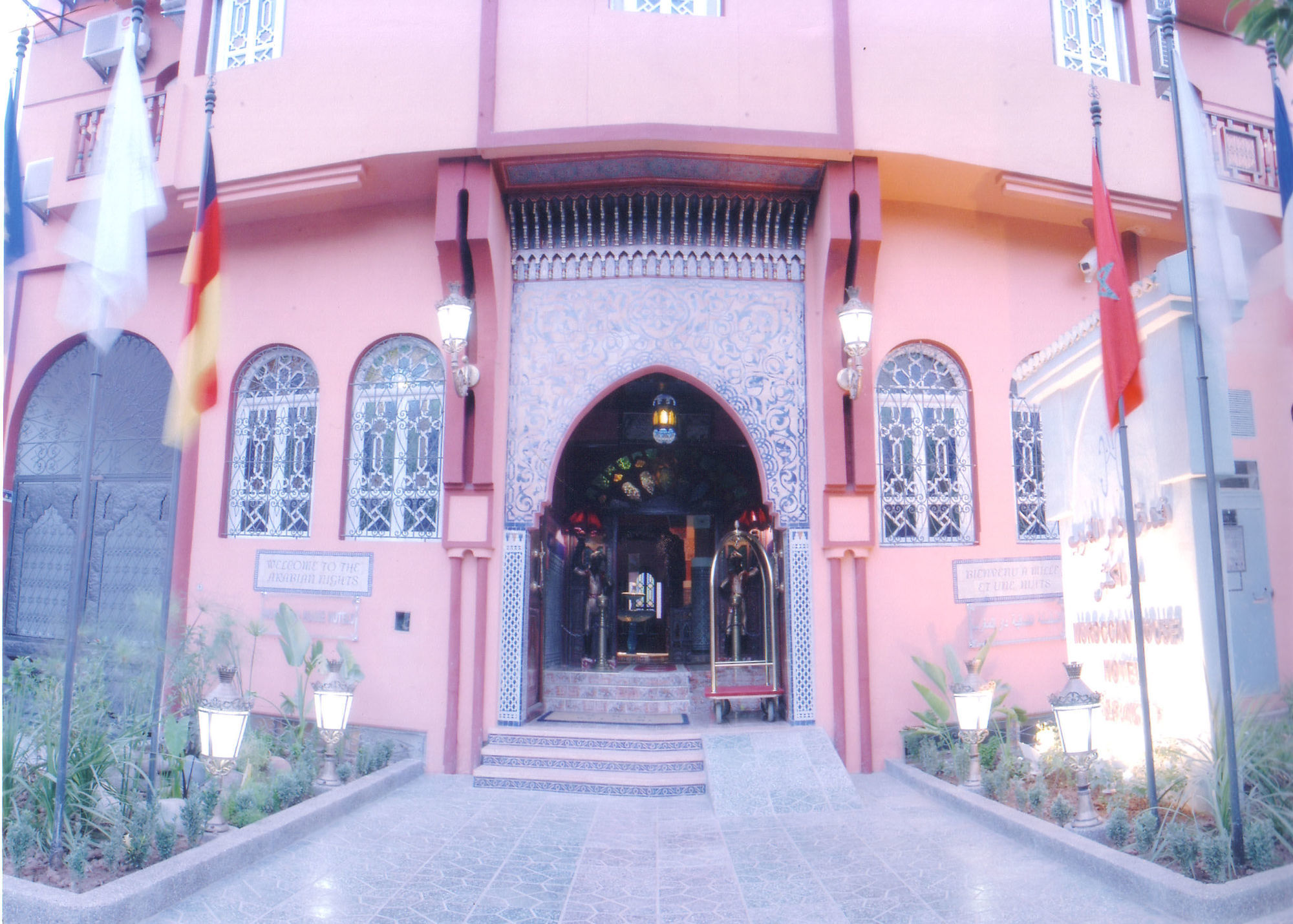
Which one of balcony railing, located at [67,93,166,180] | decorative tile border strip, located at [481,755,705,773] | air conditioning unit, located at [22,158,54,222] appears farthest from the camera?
air conditioning unit, located at [22,158,54,222]

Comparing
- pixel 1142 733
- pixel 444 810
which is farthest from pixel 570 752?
pixel 1142 733

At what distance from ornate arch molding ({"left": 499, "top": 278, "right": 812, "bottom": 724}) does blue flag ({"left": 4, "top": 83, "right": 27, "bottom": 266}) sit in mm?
3835

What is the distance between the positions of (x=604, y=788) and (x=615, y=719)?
1.60 meters

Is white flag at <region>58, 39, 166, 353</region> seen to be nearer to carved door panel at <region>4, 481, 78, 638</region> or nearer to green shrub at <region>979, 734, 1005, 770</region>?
carved door panel at <region>4, 481, 78, 638</region>

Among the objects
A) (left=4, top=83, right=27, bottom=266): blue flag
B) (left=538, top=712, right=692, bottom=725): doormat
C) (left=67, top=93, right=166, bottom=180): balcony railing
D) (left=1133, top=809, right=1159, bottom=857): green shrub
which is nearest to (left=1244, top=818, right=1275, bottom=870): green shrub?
(left=1133, top=809, right=1159, bottom=857): green shrub

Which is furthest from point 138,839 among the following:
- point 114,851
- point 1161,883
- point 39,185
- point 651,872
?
point 39,185

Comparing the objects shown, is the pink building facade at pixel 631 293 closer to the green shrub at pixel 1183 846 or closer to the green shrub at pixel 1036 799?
the green shrub at pixel 1036 799

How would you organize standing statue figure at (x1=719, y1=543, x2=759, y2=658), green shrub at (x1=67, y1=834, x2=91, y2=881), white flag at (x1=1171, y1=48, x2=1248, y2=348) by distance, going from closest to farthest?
green shrub at (x1=67, y1=834, x2=91, y2=881)
white flag at (x1=1171, y1=48, x2=1248, y2=348)
standing statue figure at (x1=719, y1=543, x2=759, y2=658)

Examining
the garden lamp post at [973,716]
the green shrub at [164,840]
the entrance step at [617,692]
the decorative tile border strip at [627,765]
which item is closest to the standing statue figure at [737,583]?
the entrance step at [617,692]

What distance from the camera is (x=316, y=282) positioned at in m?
8.64

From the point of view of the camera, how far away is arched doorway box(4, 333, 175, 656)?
9.16 m

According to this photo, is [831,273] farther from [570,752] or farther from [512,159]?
[570,752]

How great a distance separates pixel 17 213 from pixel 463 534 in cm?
405

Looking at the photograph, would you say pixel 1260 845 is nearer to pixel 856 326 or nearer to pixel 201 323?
pixel 856 326
